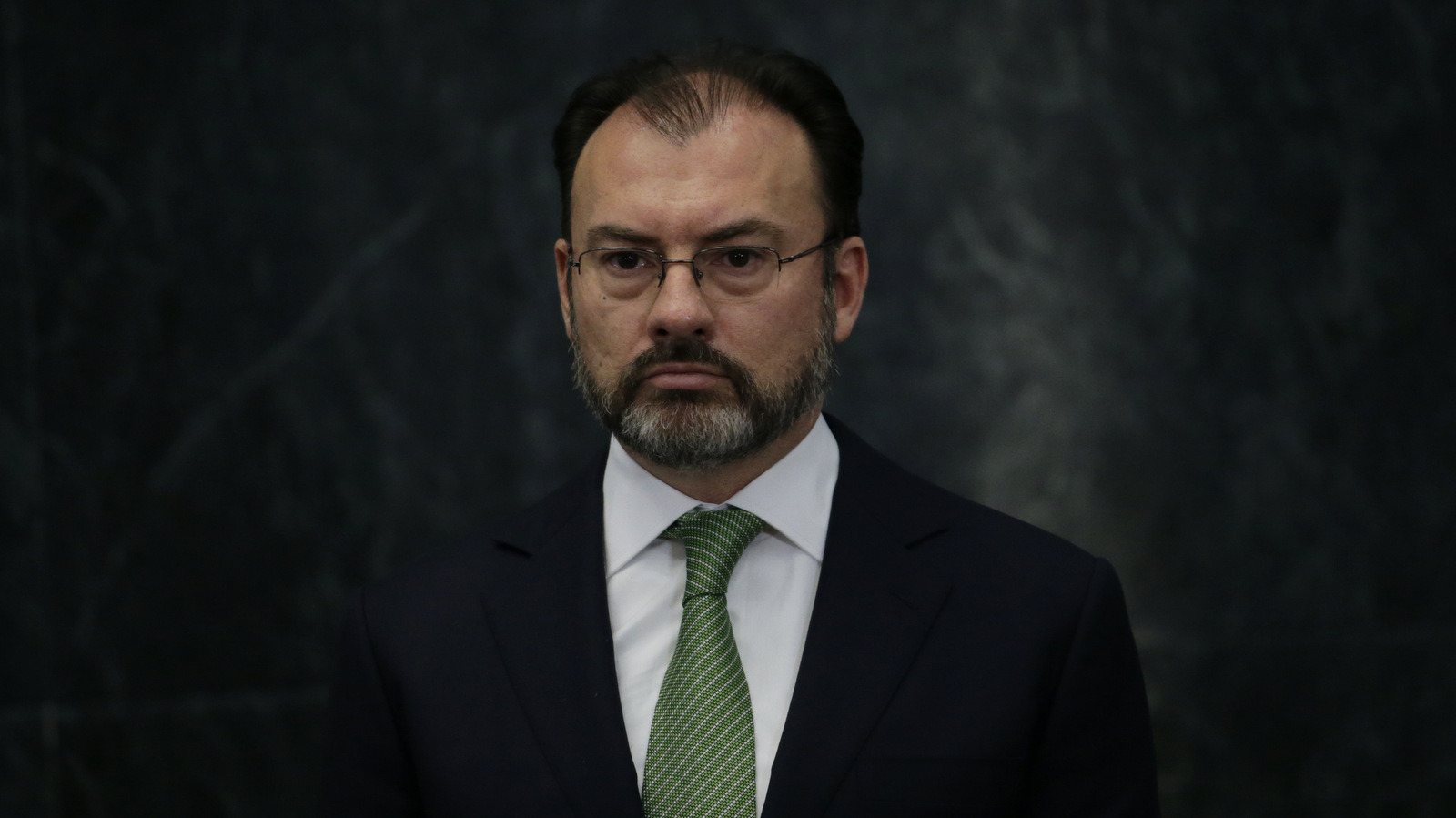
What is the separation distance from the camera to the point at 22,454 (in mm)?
2496

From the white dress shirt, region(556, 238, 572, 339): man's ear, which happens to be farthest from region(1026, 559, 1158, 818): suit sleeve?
region(556, 238, 572, 339): man's ear

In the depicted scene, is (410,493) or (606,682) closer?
(606,682)

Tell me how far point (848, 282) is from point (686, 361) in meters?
0.27

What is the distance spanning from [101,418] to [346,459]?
0.39 meters

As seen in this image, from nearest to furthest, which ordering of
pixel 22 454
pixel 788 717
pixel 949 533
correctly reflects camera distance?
pixel 788 717
pixel 949 533
pixel 22 454

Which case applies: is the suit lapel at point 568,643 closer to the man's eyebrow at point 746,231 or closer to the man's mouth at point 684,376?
the man's mouth at point 684,376

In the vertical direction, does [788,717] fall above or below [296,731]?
above

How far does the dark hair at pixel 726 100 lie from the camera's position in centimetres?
172

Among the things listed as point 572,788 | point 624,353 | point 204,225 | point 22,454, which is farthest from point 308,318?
point 572,788

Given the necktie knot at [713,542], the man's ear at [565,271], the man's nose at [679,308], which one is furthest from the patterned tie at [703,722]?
the man's ear at [565,271]

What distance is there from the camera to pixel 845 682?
1.58m

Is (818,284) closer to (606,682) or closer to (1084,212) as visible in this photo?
(606,682)

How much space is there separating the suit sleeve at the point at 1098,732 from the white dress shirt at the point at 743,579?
0.27 m

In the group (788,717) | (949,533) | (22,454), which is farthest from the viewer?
(22,454)
